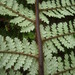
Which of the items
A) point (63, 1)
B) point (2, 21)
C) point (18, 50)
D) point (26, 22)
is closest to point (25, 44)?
point (18, 50)

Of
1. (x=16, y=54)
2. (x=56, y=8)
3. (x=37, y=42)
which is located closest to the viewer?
(x=16, y=54)

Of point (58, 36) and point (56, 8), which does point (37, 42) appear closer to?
point (58, 36)

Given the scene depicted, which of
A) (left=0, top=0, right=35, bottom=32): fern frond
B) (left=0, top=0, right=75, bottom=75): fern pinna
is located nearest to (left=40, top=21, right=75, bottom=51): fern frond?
(left=0, top=0, right=75, bottom=75): fern pinna

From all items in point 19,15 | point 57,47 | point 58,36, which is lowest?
point 57,47

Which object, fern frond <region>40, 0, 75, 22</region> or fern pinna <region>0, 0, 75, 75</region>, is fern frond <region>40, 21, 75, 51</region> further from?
fern frond <region>40, 0, 75, 22</region>

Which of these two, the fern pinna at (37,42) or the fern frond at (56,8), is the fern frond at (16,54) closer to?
the fern pinna at (37,42)

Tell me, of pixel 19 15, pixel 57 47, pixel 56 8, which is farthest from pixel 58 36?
pixel 19 15

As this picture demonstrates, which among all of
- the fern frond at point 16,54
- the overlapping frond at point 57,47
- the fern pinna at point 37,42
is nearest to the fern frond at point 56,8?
the fern pinna at point 37,42

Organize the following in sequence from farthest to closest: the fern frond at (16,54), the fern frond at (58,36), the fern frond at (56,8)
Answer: the fern frond at (56,8) < the fern frond at (58,36) < the fern frond at (16,54)

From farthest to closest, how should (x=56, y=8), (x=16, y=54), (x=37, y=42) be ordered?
(x=56, y=8)
(x=37, y=42)
(x=16, y=54)

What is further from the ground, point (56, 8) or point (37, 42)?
point (56, 8)
